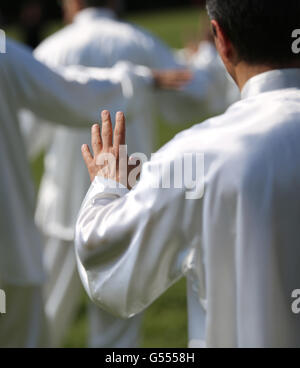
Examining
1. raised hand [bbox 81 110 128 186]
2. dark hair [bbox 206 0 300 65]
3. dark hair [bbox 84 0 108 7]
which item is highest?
dark hair [bbox 84 0 108 7]

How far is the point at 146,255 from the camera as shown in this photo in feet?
A: 6.12

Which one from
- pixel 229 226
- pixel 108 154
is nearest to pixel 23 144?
pixel 108 154

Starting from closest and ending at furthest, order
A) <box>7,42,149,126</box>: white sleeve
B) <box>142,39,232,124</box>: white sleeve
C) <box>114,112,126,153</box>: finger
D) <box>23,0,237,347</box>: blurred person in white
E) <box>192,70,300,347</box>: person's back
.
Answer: <box>192,70,300,347</box>: person's back
<box>114,112,126,153</box>: finger
<box>7,42,149,126</box>: white sleeve
<box>23,0,237,347</box>: blurred person in white
<box>142,39,232,124</box>: white sleeve

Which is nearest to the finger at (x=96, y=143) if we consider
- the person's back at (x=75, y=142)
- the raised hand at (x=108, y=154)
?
the raised hand at (x=108, y=154)

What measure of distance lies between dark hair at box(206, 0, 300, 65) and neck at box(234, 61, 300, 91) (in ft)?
0.04

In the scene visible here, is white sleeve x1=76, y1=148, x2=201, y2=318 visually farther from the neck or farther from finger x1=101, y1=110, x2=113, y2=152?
the neck

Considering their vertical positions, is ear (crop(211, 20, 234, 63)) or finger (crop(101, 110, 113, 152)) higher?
ear (crop(211, 20, 234, 63))

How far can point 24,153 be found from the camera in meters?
3.42

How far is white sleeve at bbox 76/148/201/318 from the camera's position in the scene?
71.8 inches

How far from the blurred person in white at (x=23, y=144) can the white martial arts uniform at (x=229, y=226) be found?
56.5 inches

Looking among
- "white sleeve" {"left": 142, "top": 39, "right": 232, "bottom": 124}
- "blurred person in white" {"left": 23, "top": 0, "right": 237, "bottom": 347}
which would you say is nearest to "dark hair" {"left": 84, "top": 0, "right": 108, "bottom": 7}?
"blurred person in white" {"left": 23, "top": 0, "right": 237, "bottom": 347}

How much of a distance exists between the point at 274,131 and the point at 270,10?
27 centimetres
